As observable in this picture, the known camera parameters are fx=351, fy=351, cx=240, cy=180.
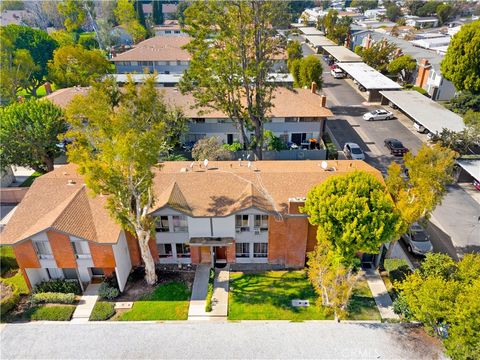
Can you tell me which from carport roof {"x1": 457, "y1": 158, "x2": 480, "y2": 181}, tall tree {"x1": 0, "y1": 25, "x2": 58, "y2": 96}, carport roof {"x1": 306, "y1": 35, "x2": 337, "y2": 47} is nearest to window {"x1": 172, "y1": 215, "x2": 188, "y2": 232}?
carport roof {"x1": 457, "y1": 158, "x2": 480, "y2": 181}

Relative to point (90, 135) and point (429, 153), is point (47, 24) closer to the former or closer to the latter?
point (90, 135)

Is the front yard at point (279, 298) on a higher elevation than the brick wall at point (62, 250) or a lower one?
lower

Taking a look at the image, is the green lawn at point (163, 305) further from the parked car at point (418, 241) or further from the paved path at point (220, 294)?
the parked car at point (418, 241)

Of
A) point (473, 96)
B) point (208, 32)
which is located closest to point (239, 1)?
point (208, 32)

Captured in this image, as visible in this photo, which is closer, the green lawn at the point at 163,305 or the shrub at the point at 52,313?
the shrub at the point at 52,313

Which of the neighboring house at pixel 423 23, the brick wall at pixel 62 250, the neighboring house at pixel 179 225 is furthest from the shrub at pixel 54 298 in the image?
the neighboring house at pixel 423 23

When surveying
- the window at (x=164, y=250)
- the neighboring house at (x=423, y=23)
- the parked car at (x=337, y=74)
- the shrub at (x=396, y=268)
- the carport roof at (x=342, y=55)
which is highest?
the neighboring house at (x=423, y=23)

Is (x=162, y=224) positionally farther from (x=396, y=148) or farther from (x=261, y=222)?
(x=396, y=148)
